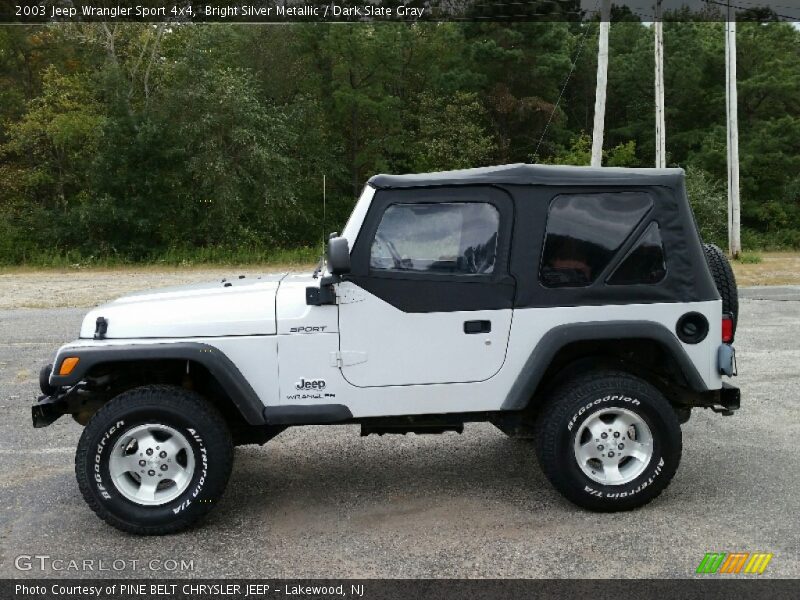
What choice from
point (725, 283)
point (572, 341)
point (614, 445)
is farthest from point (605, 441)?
point (725, 283)

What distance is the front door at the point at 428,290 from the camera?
4656mm

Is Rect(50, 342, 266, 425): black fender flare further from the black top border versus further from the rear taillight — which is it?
the black top border

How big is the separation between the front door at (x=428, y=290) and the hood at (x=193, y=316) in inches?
18.1

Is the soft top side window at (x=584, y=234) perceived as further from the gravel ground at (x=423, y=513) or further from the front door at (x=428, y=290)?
the gravel ground at (x=423, y=513)

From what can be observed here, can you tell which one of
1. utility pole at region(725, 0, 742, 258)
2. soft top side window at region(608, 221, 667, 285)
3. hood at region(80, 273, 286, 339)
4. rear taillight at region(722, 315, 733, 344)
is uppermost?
utility pole at region(725, 0, 742, 258)

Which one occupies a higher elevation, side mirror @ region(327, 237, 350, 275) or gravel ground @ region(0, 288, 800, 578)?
side mirror @ region(327, 237, 350, 275)

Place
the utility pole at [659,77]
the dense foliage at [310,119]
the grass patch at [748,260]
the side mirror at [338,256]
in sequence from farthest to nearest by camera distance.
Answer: the dense foliage at [310,119], the grass patch at [748,260], the utility pole at [659,77], the side mirror at [338,256]

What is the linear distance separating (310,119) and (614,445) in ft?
118

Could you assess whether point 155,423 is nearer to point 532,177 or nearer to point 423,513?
point 423,513

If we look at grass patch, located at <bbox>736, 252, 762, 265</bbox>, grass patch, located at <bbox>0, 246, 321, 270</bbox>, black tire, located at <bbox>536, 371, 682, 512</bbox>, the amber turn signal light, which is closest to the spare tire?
black tire, located at <bbox>536, 371, 682, 512</bbox>

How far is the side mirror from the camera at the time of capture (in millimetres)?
4449

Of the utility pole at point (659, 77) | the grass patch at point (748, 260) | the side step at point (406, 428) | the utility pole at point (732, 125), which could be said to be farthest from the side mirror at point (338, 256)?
the utility pole at point (732, 125)

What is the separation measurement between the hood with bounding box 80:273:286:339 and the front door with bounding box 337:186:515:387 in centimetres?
46

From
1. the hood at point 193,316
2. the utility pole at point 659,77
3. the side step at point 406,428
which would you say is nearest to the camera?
the hood at point 193,316
